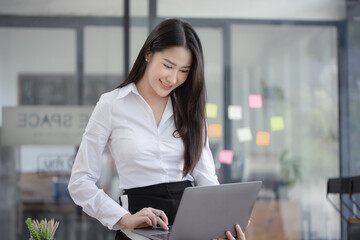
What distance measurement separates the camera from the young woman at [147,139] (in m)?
1.83

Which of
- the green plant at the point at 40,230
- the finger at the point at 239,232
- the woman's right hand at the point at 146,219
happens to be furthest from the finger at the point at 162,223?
the green plant at the point at 40,230

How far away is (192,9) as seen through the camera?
4.52 meters

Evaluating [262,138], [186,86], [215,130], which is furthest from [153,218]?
[262,138]

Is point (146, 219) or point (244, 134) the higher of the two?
point (244, 134)

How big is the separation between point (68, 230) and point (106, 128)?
2.70 meters

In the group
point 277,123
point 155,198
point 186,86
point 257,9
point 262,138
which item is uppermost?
point 257,9

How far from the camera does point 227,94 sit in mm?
4504

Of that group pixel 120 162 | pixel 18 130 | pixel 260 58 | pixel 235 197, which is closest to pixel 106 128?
pixel 120 162

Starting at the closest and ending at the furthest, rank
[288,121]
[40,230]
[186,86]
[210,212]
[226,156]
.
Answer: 1. [210,212]
2. [40,230]
3. [186,86]
4. [226,156]
5. [288,121]

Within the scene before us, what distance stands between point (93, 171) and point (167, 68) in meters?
0.44

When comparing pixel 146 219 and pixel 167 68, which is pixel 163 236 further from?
pixel 167 68

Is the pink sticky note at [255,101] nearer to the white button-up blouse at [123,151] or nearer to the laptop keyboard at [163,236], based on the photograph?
the white button-up blouse at [123,151]

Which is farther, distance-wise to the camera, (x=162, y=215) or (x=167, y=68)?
(x=167, y=68)

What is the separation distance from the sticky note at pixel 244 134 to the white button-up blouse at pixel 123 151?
2.61 m
